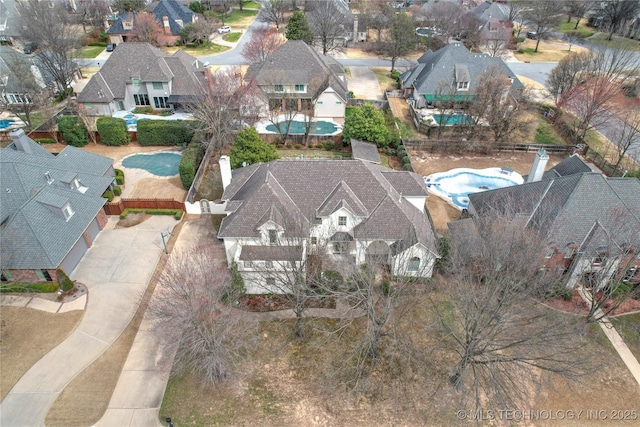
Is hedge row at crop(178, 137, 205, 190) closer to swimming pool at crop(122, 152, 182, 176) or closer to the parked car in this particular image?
swimming pool at crop(122, 152, 182, 176)

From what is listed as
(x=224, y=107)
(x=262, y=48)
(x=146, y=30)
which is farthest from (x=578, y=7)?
(x=146, y=30)

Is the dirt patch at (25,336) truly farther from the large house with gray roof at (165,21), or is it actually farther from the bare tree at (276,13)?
the bare tree at (276,13)

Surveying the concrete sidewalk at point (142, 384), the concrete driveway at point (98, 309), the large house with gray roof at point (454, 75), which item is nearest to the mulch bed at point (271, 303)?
the concrete sidewalk at point (142, 384)

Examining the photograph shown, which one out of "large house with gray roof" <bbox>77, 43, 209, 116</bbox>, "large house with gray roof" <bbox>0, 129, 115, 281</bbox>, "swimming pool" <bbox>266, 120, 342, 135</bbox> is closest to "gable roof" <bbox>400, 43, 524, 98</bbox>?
"swimming pool" <bbox>266, 120, 342, 135</bbox>

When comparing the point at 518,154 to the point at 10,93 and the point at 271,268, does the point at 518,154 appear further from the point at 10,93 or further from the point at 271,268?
the point at 10,93

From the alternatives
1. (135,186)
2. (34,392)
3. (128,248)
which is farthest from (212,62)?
(34,392)
